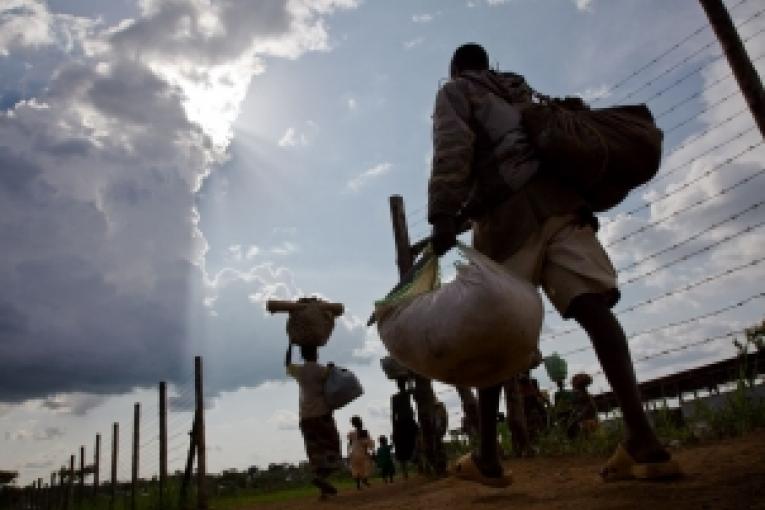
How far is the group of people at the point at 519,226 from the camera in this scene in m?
2.08

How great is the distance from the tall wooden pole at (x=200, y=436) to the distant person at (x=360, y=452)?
8.24ft

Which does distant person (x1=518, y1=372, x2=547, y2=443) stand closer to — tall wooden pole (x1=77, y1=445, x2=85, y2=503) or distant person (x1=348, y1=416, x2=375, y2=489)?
distant person (x1=348, y1=416, x2=375, y2=489)

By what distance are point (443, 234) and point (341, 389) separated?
4.76 meters

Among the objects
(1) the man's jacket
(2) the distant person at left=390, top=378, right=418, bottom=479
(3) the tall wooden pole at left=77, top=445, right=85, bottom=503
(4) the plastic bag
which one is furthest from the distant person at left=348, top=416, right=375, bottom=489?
(3) the tall wooden pole at left=77, top=445, right=85, bottom=503

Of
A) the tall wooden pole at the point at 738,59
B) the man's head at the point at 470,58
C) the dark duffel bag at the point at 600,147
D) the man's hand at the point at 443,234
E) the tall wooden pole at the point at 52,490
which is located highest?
the tall wooden pole at the point at 738,59

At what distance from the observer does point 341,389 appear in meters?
6.77

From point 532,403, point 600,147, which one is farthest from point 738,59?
point 532,403

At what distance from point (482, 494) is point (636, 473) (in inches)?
46.4

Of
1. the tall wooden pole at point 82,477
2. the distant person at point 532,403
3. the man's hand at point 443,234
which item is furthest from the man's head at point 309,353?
the tall wooden pole at point 82,477

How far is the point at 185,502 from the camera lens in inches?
342

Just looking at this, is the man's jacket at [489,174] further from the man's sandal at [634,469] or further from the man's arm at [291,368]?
the man's arm at [291,368]

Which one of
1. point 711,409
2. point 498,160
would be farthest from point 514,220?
point 711,409

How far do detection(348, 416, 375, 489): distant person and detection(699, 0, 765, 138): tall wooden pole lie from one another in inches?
320

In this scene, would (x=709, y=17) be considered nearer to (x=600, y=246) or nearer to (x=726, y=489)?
(x=600, y=246)
